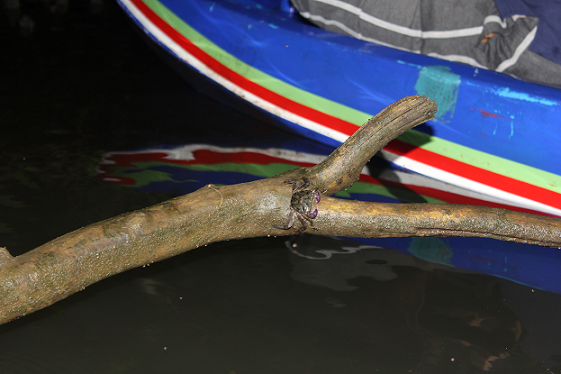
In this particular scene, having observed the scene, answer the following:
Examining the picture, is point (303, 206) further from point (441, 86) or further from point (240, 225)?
point (441, 86)

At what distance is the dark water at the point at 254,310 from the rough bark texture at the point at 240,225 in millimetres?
149

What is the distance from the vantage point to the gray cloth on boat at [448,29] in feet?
5.81

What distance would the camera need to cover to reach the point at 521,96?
1.67 m

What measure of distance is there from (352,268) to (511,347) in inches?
17.8

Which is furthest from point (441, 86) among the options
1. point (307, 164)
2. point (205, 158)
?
point (205, 158)

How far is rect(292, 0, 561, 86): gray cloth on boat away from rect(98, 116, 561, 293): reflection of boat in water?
513 millimetres

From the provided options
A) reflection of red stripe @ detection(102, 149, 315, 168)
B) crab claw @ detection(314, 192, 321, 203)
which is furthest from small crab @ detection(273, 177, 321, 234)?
reflection of red stripe @ detection(102, 149, 315, 168)

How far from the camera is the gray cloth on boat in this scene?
Answer: 69.7 inches

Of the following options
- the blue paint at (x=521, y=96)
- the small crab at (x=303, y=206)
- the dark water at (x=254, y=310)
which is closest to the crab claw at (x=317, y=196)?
the small crab at (x=303, y=206)

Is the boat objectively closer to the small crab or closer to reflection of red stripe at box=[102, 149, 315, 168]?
reflection of red stripe at box=[102, 149, 315, 168]

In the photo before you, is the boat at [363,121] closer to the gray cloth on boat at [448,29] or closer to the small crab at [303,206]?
the gray cloth on boat at [448,29]

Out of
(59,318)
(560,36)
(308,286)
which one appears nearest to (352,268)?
(308,286)

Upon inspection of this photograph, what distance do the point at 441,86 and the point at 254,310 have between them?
1154 mm

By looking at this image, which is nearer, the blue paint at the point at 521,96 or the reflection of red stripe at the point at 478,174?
the blue paint at the point at 521,96
